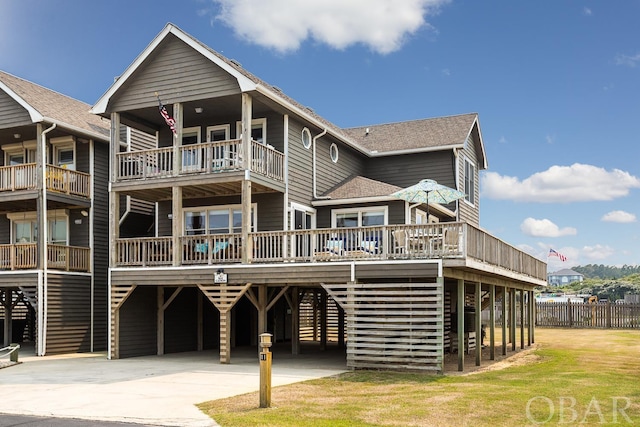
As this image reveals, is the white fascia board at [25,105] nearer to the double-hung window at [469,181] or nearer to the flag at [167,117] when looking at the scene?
the flag at [167,117]

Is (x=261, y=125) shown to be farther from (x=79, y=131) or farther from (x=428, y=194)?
(x=79, y=131)

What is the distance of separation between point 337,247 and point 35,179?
11796mm

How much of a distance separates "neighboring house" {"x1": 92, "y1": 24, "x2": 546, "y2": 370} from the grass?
1.74 meters

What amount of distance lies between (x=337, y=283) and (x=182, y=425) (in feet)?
28.1

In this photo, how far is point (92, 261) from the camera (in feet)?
82.9

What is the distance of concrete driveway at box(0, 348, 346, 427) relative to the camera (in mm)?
11586

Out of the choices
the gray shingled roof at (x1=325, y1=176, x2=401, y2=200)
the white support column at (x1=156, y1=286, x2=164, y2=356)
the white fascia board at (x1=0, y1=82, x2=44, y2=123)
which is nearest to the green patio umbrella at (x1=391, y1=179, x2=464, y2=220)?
the gray shingled roof at (x1=325, y1=176, x2=401, y2=200)

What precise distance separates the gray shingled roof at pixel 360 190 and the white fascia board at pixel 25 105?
9.96 m

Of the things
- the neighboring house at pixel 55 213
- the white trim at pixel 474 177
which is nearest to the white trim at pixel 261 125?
the neighboring house at pixel 55 213

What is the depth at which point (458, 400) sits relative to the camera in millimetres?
12484

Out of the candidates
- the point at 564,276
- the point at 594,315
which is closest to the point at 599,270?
the point at 564,276

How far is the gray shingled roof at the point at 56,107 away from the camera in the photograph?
78.9 feet

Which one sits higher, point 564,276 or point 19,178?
point 19,178

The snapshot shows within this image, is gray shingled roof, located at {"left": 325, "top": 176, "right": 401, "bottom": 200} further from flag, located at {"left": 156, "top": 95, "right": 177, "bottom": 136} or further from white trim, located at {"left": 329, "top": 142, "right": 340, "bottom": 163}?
flag, located at {"left": 156, "top": 95, "right": 177, "bottom": 136}
